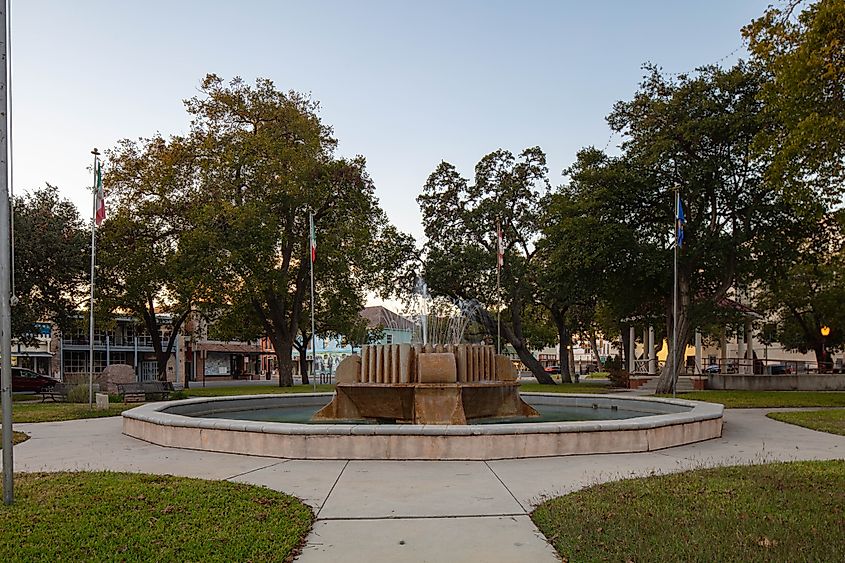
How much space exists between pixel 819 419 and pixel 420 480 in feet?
41.6

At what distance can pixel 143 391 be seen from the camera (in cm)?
2316

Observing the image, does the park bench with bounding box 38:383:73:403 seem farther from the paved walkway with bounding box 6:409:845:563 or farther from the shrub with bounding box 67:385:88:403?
the paved walkway with bounding box 6:409:845:563

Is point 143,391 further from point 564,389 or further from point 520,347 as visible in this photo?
point 520,347

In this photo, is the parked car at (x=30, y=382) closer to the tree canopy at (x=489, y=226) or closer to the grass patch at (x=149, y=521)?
the tree canopy at (x=489, y=226)

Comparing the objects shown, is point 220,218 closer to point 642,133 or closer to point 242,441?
point 642,133

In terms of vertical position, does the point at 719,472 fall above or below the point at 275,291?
below

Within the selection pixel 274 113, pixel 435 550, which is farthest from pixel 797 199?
pixel 274 113

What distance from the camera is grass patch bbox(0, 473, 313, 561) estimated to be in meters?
5.46

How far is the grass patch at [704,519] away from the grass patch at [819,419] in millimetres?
7268

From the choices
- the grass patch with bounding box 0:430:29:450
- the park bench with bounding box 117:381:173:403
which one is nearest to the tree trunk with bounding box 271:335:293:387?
the park bench with bounding box 117:381:173:403

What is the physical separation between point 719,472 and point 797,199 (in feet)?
52.4

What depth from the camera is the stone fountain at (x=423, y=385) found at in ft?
41.6

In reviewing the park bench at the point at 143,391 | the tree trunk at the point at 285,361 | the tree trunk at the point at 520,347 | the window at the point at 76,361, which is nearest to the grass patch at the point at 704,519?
the park bench at the point at 143,391

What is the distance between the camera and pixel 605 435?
35.0ft
